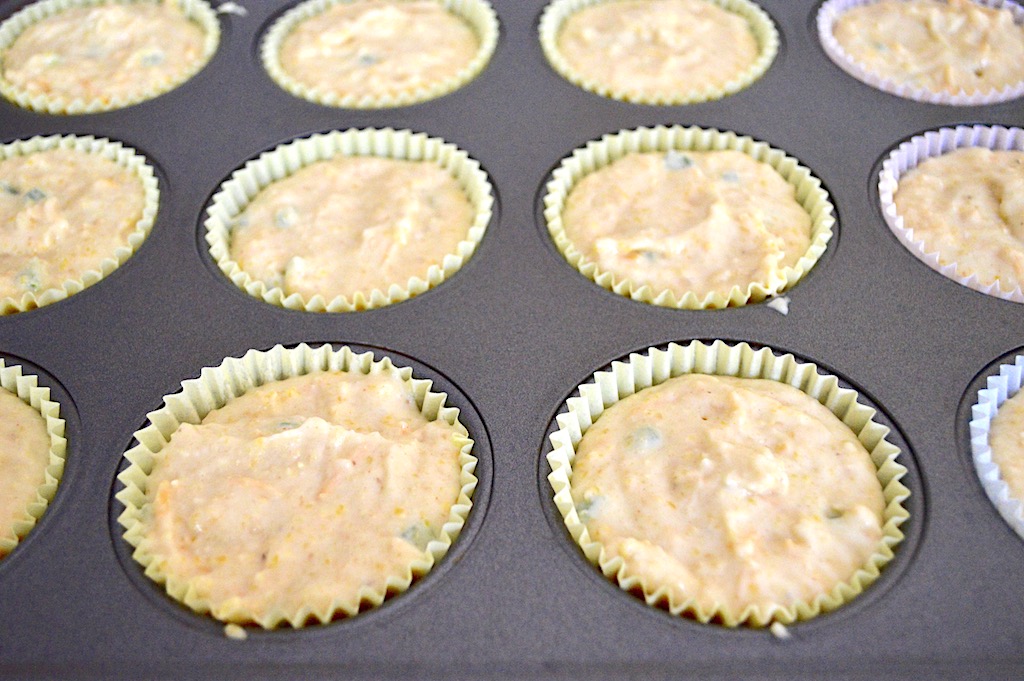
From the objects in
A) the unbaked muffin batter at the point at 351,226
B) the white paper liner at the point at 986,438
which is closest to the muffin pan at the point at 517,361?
the white paper liner at the point at 986,438

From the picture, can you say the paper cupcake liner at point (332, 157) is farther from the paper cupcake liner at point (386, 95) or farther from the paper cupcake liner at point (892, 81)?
the paper cupcake liner at point (892, 81)

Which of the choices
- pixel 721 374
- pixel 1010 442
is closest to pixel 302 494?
pixel 721 374

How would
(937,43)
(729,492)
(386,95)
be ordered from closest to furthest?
1. (729,492)
2. (386,95)
3. (937,43)

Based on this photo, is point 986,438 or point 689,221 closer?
point 986,438

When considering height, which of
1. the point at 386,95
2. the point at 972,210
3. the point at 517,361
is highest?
the point at 386,95

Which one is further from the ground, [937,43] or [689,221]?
[937,43]

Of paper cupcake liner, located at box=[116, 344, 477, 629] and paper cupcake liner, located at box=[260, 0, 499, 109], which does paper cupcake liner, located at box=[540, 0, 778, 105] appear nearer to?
paper cupcake liner, located at box=[260, 0, 499, 109]

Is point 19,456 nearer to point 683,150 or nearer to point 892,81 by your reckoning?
point 683,150
